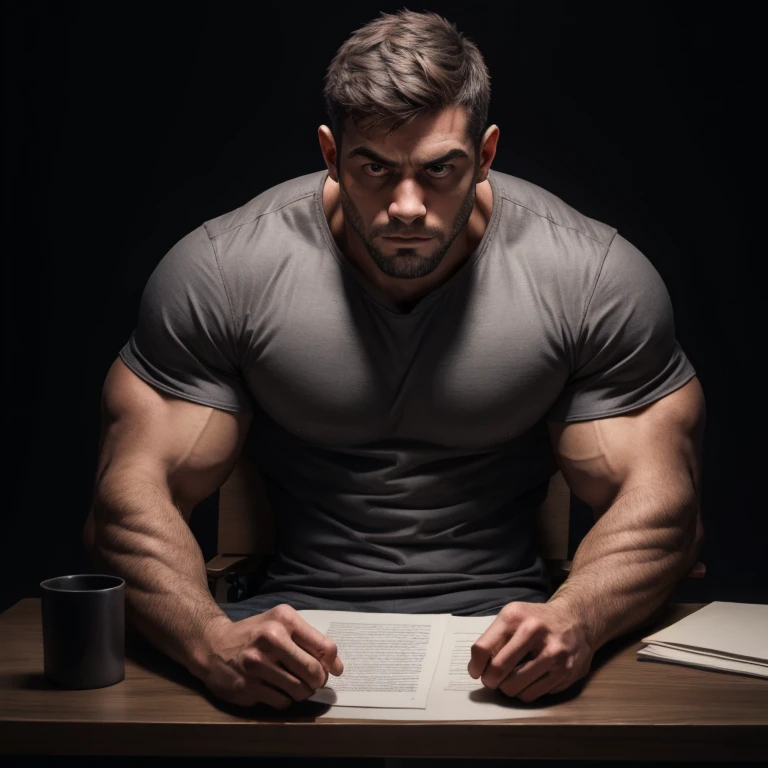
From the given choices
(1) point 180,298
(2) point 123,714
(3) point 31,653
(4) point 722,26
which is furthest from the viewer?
(4) point 722,26

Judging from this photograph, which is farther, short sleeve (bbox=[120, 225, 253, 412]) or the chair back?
the chair back

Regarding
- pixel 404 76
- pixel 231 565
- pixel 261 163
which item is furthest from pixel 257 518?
pixel 261 163

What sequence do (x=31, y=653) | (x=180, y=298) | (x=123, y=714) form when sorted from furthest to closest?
(x=180, y=298) → (x=31, y=653) → (x=123, y=714)

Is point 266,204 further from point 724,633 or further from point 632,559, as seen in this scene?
point 724,633

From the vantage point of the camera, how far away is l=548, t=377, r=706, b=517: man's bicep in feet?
7.08

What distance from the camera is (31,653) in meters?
1.98

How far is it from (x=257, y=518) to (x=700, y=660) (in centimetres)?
82

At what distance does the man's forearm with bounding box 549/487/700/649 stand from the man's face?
44 cm

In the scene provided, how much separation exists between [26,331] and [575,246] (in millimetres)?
1348

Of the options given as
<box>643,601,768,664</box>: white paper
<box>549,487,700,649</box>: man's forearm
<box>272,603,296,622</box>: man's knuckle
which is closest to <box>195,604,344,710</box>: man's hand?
<box>272,603,296,622</box>: man's knuckle

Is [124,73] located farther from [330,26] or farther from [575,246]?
[575,246]

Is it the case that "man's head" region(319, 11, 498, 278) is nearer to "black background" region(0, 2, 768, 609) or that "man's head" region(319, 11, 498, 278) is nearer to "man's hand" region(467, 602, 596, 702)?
"man's hand" region(467, 602, 596, 702)

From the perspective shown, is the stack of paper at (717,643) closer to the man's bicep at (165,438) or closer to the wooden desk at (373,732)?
the wooden desk at (373,732)

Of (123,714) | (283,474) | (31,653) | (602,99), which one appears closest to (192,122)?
(602,99)
